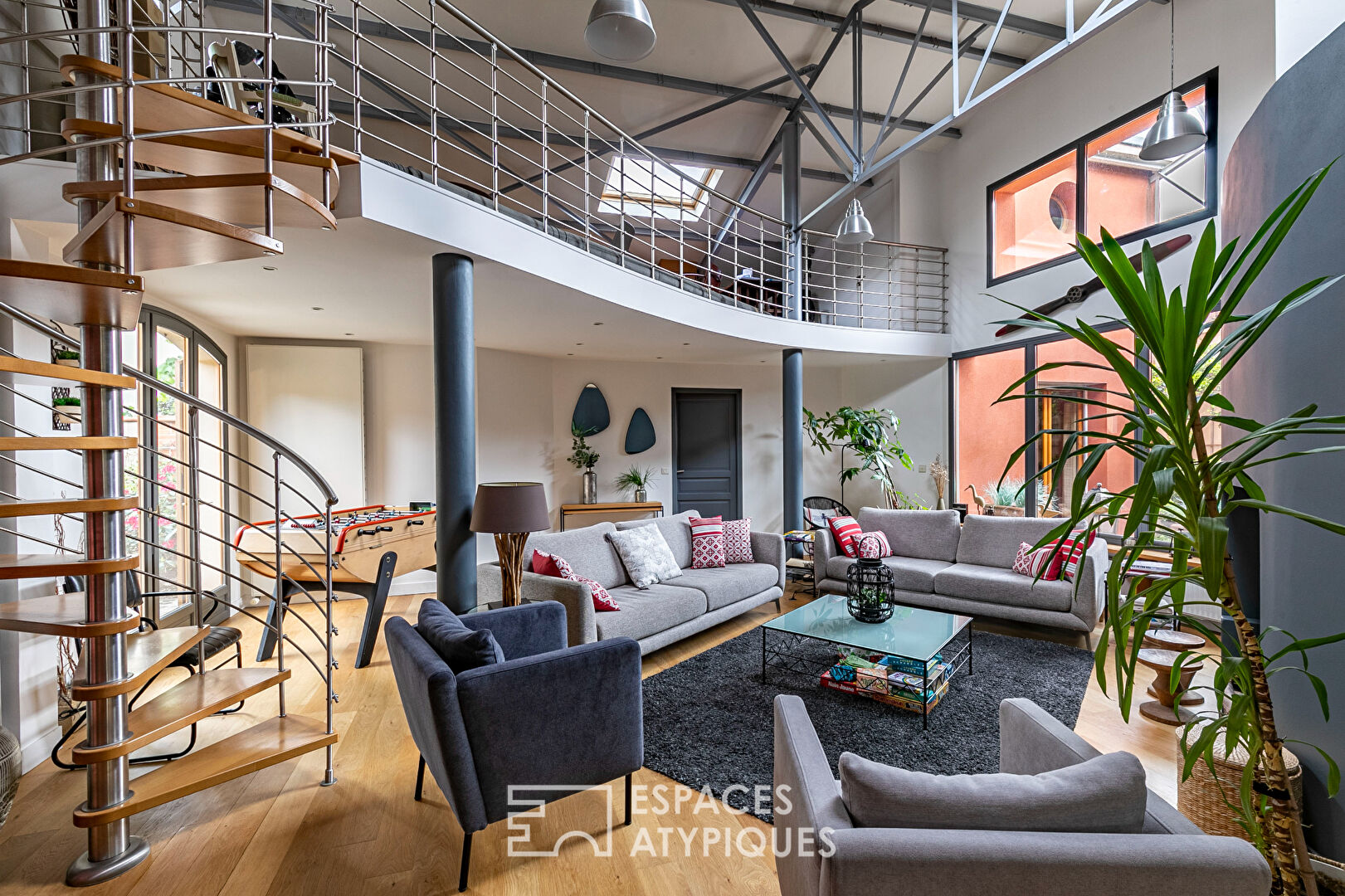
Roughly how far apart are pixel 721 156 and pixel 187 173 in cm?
653

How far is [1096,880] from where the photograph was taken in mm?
1137

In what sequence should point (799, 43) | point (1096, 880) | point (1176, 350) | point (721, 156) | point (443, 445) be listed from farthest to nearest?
point (721, 156)
point (799, 43)
point (443, 445)
point (1176, 350)
point (1096, 880)

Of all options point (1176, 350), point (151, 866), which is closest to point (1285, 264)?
point (1176, 350)

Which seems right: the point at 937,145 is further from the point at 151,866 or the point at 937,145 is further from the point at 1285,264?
the point at 151,866

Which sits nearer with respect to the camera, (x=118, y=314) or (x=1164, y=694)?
(x=118, y=314)

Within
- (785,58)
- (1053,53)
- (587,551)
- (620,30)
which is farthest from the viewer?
(785,58)

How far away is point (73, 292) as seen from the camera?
72.4 inches

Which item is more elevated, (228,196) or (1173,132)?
(1173,132)

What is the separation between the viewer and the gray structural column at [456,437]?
3.37 metres

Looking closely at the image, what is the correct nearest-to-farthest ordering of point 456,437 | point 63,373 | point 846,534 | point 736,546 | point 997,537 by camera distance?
1. point 63,373
2. point 456,437
3. point 997,537
4. point 736,546
5. point 846,534

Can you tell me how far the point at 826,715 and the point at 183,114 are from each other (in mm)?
3639

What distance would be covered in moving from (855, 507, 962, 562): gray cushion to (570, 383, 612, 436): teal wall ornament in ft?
11.1

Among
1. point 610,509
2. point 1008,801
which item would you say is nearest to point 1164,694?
point 1008,801

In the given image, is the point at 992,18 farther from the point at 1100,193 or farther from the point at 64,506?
the point at 64,506
